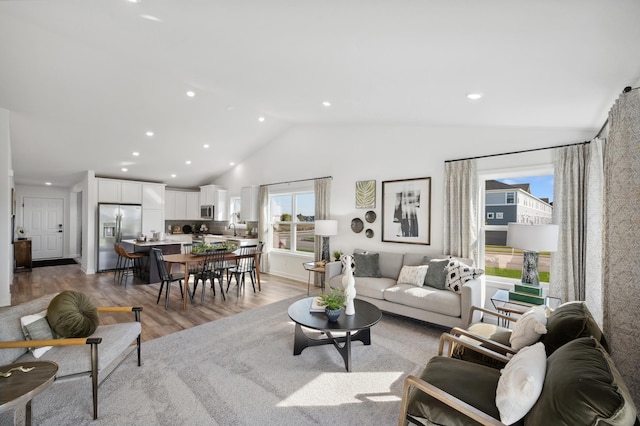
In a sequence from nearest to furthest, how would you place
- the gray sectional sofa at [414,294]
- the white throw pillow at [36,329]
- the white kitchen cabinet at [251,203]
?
the white throw pillow at [36,329], the gray sectional sofa at [414,294], the white kitchen cabinet at [251,203]

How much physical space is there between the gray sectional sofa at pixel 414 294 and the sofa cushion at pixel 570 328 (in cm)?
107

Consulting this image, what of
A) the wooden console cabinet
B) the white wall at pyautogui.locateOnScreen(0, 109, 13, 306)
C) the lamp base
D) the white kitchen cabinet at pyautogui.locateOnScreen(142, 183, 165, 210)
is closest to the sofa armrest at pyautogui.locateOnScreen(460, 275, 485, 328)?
the lamp base

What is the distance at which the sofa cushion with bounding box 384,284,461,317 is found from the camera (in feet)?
10.9

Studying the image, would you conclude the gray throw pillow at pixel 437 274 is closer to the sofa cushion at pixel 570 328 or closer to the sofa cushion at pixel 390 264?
the sofa cushion at pixel 390 264

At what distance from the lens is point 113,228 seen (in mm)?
7070

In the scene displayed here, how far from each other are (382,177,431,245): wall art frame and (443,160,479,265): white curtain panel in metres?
0.31

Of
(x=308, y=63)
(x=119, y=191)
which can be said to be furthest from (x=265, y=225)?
(x=308, y=63)

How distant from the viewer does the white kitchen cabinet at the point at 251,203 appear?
286 inches

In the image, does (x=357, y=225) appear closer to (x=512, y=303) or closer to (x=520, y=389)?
(x=512, y=303)

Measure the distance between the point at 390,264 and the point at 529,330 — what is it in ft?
8.49

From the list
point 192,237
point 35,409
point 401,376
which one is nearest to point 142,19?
point 35,409

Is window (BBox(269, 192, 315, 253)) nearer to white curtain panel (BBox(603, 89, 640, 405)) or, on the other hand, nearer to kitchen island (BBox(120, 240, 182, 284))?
kitchen island (BBox(120, 240, 182, 284))

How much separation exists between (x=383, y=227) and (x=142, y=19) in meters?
4.07

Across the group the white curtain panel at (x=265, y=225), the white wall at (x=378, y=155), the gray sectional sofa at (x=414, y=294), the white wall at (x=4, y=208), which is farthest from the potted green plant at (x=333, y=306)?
the white wall at (x=4, y=208)
